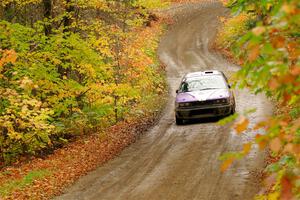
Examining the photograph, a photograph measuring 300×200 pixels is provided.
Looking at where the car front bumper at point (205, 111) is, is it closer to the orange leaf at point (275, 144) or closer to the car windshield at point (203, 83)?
the car windshield at point (203, 83)

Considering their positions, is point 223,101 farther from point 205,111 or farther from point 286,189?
point 286,189

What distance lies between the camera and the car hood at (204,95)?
1722cm

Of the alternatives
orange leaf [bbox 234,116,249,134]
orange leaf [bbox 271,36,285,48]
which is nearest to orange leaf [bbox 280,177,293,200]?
orange leaf [bbox 234,116,249,134]

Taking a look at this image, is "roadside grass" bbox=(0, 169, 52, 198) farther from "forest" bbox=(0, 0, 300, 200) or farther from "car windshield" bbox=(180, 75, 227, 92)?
"car windshield" bbox=(180, 75, 227, 92)

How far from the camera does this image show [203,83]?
18391mm

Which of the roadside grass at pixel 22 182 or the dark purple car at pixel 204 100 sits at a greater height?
the dark purple car at pixel 204 100

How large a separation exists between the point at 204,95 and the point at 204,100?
0.89ft

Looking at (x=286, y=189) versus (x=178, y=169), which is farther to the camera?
(x=178, y=169)

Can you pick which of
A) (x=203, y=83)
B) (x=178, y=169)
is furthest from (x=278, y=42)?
(x=203, y=83)

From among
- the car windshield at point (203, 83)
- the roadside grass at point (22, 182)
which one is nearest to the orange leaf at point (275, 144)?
the roadside grass at point (22, 182)

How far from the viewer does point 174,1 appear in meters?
54.0

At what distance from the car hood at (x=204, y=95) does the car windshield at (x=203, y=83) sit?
1.24 ft

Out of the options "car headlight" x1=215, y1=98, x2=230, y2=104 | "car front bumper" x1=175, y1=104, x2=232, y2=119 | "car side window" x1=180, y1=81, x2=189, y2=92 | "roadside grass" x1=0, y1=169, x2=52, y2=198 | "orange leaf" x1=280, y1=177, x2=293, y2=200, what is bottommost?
"roadside grass" x1=0, y1=169, x2=52, y2=198

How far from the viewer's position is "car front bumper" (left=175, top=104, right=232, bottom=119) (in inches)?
673
